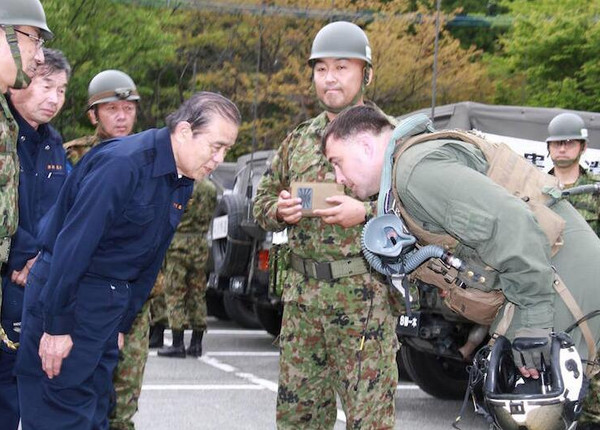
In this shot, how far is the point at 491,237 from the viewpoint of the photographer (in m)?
3.75

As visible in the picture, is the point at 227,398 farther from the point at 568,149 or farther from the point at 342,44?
the point at 342,44

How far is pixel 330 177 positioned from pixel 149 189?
107 centimetres

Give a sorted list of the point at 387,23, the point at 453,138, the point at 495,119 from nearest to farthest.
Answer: the point at 453,138, the point at 495,119, the point at 387,23

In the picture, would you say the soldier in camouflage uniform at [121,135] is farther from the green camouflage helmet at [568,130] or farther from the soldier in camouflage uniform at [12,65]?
the green camouflage helmet at [568,130]

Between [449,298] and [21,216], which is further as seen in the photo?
[21,216]

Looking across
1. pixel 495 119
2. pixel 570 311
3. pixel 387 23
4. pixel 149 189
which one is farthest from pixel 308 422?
pixel 387 23

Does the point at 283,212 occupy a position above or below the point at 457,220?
below

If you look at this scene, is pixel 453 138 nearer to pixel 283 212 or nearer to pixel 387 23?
pixel 283 212

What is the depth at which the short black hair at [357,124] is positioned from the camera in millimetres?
4488

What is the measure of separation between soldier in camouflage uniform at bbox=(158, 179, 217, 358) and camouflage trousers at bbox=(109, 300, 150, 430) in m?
4.99

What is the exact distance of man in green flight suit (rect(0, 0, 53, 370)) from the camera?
4.52m

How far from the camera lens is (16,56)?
14.9 feet

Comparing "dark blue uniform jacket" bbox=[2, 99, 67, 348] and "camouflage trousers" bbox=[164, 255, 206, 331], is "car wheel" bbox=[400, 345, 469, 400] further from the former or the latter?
"dark blue uniform jacket" bbox=[2, 99, 67, 348]

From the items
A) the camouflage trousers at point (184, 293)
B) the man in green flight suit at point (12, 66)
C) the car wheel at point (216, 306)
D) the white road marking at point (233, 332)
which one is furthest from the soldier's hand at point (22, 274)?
the car wheel at point (216, 306)
